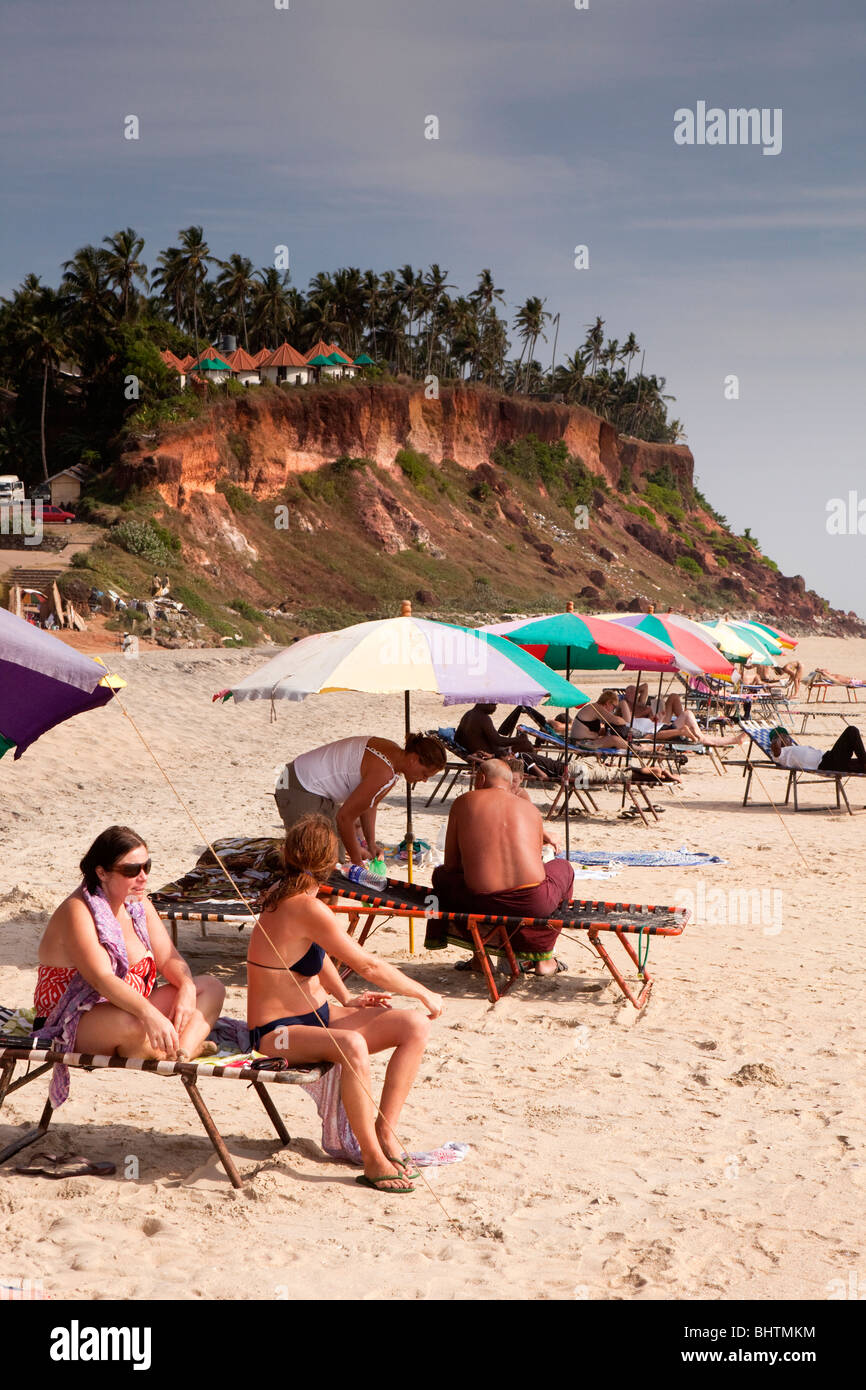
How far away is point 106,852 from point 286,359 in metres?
58.8

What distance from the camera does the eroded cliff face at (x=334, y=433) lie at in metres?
43.8

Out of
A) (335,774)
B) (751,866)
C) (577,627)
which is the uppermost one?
(577,627)

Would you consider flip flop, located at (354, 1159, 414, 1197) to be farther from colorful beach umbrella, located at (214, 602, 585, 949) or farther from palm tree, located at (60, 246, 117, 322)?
palm tree, located at (60, 246, 117, 322)

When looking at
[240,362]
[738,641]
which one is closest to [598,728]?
[738,641]

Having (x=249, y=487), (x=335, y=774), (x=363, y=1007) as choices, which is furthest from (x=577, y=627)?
(x=249, y=487)

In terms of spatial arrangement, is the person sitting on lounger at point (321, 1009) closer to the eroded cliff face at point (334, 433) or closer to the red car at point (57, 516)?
the red car at point (57, 516)

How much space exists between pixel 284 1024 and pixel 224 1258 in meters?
0.90

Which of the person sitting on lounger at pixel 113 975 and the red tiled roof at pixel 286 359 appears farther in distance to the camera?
the red tiled roof at pixel 286 359

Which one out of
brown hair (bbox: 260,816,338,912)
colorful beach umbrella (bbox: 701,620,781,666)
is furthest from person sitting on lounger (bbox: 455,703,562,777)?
brown hair (bbox: 260,816,338,912)

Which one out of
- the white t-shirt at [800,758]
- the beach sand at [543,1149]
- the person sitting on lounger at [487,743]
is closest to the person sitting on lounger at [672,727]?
the white t-shirt at [800,758]

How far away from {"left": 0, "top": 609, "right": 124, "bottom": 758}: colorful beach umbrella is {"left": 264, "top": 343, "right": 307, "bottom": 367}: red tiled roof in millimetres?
57687

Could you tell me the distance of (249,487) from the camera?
49156 mm

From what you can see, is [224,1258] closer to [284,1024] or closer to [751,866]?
[284,1024]

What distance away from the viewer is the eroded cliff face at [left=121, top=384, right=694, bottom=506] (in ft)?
144
